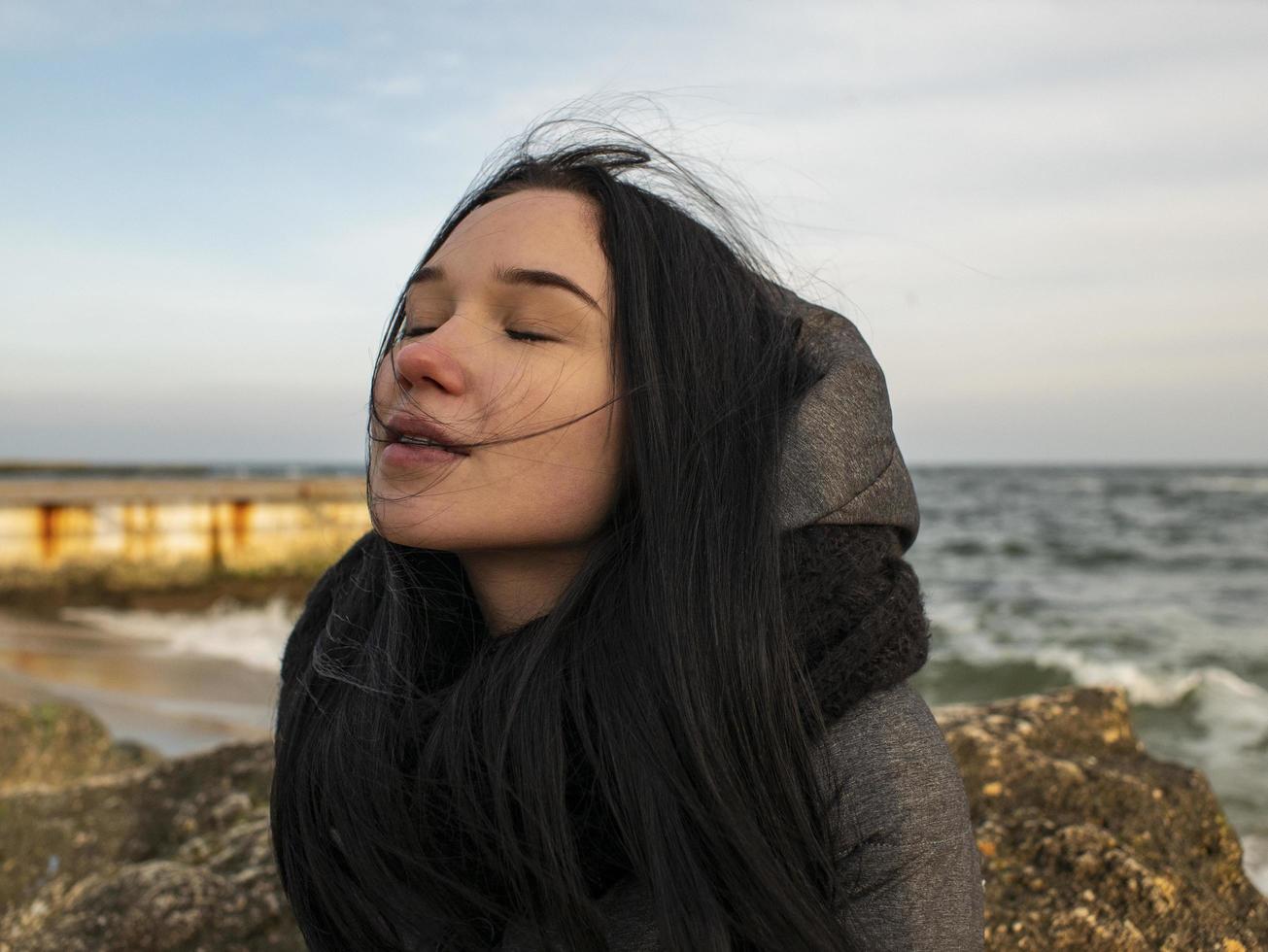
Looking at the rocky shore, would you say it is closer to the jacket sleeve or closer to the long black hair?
the jacket sleeve

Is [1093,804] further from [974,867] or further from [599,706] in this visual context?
[599,706]

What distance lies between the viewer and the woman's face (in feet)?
4.65

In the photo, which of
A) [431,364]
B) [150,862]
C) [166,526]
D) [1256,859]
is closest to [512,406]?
[431,364]

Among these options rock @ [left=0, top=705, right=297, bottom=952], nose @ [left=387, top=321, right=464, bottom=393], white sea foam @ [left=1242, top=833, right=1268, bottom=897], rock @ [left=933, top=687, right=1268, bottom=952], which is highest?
nose @ [left=387, top=321, right=464, bottom=393]

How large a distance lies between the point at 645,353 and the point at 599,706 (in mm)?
505

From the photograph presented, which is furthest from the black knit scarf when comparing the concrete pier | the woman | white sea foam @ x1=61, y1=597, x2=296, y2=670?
the concrete pier

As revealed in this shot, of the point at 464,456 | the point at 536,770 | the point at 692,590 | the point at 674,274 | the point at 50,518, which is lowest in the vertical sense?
the point at 50,518

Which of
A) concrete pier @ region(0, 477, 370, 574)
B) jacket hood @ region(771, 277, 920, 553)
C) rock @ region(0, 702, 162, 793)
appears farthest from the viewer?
concrete pier @ region(0, 477, 370, 574)

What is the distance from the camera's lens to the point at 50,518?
46.2 feet

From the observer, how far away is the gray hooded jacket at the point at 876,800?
129 cm

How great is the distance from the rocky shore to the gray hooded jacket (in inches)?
30.3

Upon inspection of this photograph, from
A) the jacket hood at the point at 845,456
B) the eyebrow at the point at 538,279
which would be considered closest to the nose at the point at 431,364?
the eyebrow at the point at 538,279

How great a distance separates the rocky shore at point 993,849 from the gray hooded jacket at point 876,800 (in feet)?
2.52

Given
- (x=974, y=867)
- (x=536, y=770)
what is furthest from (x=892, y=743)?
(x=536, y=770)
